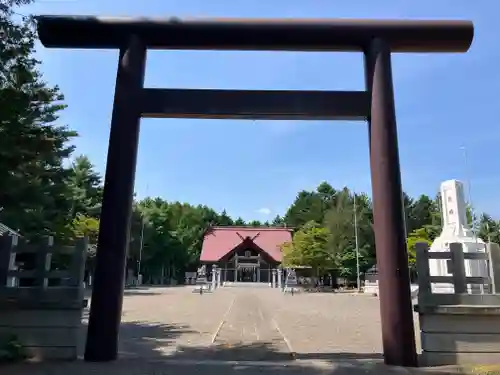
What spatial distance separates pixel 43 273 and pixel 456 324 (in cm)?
561

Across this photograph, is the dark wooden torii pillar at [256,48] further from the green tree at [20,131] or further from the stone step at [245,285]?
the stone step at [245,285]

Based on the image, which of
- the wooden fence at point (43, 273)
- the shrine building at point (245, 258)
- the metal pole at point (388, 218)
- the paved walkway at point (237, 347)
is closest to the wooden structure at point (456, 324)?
the metal pole at point (388, 218)

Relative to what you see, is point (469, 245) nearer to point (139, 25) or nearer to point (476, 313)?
point (476, 313)

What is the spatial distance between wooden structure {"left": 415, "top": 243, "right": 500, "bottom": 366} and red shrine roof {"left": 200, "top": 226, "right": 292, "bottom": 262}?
41.3m

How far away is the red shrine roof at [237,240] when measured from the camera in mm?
48531

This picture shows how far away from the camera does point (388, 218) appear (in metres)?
5.81

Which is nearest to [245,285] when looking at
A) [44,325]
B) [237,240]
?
[237,240]

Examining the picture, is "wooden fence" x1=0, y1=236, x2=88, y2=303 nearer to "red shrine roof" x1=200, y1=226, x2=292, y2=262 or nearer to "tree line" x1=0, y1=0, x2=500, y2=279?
"tree line" x1=0, y1=0, x2=500, y2=279

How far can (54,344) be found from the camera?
18.8ft

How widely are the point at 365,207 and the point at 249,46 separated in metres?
45.8

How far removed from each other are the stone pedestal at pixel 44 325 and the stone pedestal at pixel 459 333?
15.2 feet

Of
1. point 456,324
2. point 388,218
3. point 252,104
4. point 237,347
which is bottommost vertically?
point 237,347

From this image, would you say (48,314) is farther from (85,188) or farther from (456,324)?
(85,188)

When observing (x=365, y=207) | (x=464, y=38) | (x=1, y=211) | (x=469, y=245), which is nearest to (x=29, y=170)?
(x=1, y=211)
